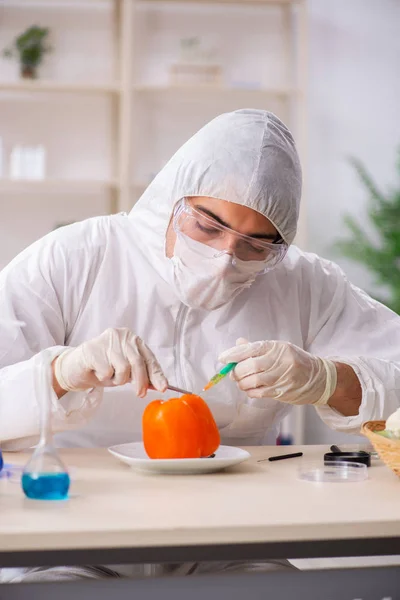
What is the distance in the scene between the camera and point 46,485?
116cm

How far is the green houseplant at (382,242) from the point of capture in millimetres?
4262

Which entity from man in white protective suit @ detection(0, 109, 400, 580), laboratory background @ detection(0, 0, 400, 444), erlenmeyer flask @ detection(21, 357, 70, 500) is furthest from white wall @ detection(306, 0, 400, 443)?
erlenmeyer flask @ detection(21, 357, 70, 500)

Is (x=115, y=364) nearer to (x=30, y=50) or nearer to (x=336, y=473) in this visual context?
(x=336, y=473)

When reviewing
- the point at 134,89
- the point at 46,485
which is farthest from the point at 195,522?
the point at 134,89

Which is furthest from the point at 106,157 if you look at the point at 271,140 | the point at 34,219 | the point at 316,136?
the point at 271,140

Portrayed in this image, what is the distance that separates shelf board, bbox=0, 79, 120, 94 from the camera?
4.20m

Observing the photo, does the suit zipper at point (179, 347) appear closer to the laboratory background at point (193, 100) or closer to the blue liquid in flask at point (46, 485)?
the blue liquid in flask at point (46, 485)

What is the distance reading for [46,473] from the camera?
1161mm

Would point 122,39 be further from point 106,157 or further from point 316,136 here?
point 316,136

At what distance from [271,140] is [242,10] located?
3.09 m

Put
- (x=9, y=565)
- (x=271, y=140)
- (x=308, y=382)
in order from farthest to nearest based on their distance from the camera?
(x=271, y=140) < (x=308, y=382) < (x=9, y=565)

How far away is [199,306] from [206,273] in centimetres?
11

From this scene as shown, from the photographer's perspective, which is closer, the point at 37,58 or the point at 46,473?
the point at 46,473

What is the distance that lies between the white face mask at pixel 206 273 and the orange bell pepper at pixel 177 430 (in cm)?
35
